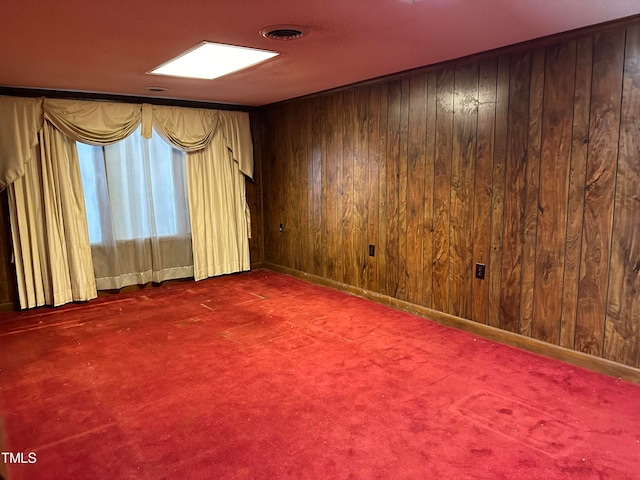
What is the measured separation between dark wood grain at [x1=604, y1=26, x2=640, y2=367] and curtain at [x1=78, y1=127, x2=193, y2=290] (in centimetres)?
418

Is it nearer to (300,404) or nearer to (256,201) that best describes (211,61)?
(300,404)

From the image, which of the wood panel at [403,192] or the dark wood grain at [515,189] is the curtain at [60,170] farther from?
the dark wood grain at [515,189]

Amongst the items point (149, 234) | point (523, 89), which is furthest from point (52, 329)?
point (523, 89)

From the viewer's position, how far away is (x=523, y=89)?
3123 millimetres

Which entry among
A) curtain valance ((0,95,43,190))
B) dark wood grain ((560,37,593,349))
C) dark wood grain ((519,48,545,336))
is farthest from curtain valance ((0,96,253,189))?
dark wood grain ((560,37,593,349))

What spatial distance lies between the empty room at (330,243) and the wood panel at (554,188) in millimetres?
14

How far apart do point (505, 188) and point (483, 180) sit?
0.62 feet

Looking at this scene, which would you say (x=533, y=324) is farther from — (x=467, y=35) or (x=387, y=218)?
(x=467, y=35)

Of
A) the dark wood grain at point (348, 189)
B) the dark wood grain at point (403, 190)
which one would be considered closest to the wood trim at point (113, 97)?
the dark wood grain at point (348, 189)

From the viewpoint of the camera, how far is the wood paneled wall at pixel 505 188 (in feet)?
9.07

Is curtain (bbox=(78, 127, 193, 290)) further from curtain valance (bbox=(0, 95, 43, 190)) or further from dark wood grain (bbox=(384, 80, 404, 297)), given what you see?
dark wood grain (bbox=(384, 80, 404, 297))

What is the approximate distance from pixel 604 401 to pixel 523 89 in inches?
78.5

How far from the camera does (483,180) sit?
3.44m

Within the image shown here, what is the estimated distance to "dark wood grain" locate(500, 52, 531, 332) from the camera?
10.3 feet
